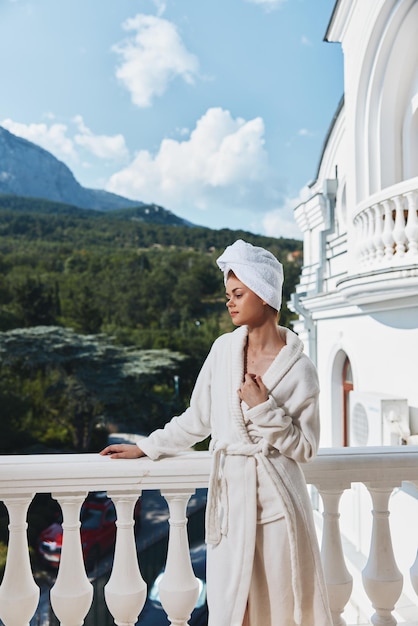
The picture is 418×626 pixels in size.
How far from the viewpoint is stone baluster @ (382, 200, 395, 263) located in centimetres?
512

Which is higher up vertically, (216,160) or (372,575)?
(216,160)

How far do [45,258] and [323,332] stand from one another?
99.4 feet

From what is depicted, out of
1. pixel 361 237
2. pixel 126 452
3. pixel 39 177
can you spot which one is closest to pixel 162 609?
pixel 361 237

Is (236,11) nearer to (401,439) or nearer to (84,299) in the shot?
(84,299)

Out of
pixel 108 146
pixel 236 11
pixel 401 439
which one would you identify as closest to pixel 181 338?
pixel 401 439

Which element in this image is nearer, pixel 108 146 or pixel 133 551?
pixel 133 551

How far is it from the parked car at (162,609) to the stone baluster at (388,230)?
12.4 feet

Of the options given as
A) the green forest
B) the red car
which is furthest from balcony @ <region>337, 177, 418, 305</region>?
the green forest

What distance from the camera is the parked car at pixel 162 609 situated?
699cm

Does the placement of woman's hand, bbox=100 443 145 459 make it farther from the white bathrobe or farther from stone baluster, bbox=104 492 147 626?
the white bathrobe

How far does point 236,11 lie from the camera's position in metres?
46.8

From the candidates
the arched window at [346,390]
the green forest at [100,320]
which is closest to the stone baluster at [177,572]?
the arched window at [346,390]

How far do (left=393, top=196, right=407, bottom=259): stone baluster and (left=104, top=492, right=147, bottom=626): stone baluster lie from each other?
4.12 m

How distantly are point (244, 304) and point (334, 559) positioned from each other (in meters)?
0.95
